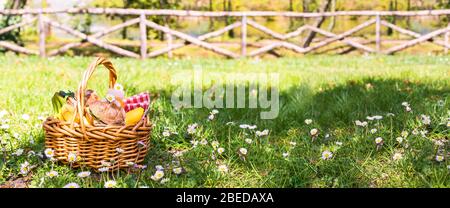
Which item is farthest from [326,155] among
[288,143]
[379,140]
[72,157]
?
[72,157]

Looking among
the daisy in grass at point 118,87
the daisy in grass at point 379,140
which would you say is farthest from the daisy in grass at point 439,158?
the daisy in grass at point 118,87

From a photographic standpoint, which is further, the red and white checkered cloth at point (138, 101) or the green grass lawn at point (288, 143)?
the red and white checkered cloth at point (138, 101)

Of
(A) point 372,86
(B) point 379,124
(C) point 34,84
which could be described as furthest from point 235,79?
(B) point 379,124

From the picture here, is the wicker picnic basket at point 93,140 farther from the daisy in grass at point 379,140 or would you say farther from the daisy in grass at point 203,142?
the daisy in grass at point 379,140

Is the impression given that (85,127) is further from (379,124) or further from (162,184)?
(379,124)

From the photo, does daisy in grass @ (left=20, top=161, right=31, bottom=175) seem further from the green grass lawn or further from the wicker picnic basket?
the wicker picnic basket

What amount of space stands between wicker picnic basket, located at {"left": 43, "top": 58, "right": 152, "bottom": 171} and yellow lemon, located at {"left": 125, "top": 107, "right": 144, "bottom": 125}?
6 centimetres

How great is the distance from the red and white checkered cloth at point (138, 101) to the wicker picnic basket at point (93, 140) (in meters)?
0.22

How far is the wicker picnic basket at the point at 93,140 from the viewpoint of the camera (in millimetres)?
2912

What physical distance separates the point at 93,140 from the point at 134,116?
0.32 m

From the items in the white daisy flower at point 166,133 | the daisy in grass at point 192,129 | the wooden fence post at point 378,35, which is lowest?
the wooden fence post at point 378,35

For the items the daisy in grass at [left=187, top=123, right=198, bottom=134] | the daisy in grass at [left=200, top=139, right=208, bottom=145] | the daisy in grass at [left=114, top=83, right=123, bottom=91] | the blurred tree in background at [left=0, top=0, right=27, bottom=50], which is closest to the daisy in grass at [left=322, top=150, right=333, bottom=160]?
the daisy in grass at [left=200, top=139, right=208, bottom=145]

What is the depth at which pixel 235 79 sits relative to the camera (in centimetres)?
662
